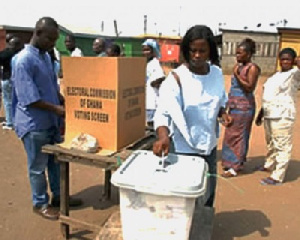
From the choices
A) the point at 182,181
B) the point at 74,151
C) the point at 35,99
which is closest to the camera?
the point at 182,181

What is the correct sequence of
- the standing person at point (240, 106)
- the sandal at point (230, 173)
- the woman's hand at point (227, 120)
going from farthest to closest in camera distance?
the sandal at point (230, 173) < the standing person at point (240, 106) < the woman's hand at point (227, 120)

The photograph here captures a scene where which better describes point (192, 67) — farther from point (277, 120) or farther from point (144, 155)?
point (277, 120)

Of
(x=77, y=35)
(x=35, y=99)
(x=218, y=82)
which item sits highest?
(x=77, y=35)

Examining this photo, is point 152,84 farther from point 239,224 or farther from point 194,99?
point 194,99

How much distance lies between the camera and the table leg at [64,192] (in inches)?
103

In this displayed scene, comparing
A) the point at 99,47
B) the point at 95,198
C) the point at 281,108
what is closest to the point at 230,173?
the point at 281,108

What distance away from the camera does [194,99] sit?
80.4 inches

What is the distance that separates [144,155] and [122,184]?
32cm

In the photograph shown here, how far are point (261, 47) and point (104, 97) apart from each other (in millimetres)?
19095

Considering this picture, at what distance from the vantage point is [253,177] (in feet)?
14.0

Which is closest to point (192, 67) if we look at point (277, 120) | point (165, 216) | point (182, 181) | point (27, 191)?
point (182, 181)

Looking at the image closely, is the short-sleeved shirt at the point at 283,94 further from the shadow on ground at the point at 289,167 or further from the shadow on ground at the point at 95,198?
the shadow on ground at the point at 95,198

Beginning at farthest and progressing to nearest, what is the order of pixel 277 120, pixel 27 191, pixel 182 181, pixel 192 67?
pixel 277 120, pixel 27 191, pixel 192 67, pixel 182 181

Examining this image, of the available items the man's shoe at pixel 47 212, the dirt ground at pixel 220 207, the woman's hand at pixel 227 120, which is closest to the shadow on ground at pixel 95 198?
the dirt ground at pixel 220 207
